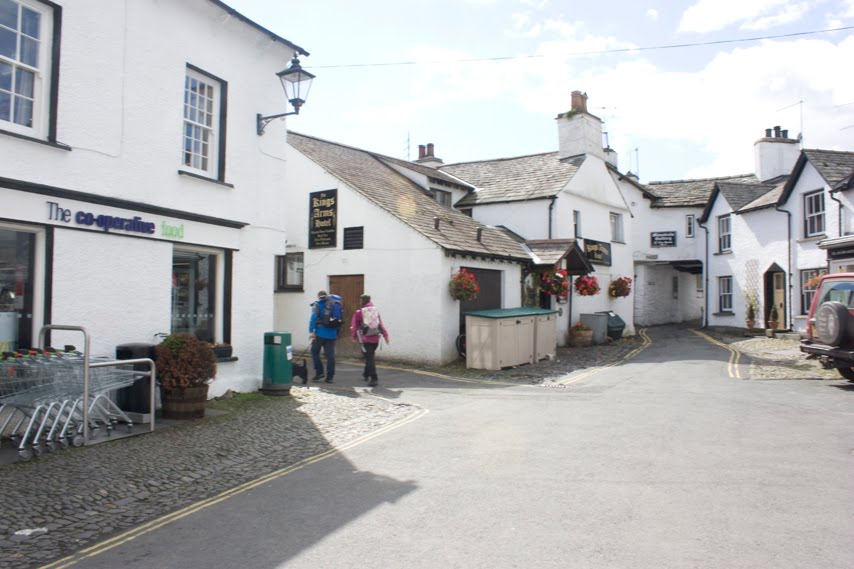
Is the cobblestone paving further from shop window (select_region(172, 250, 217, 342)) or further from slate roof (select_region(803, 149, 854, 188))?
slate roof (select_region(803, 149, 854, 188))

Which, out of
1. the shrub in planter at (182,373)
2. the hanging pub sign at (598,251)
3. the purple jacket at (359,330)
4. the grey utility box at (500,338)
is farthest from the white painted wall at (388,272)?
the shrub in planter at (182,373)

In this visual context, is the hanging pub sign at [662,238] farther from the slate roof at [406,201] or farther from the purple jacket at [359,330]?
the purple jacket at [359,330]

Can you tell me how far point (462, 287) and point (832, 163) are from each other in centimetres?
1569


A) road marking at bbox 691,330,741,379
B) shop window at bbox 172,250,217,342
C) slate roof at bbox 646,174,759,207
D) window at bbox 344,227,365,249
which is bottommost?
Answer: road marking at bbox 691,330,741,379

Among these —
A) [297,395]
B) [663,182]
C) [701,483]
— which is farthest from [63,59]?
[663,182]

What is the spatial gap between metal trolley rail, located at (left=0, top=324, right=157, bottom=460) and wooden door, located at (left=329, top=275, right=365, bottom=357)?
10439 millimetres

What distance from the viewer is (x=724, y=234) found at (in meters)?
29.4

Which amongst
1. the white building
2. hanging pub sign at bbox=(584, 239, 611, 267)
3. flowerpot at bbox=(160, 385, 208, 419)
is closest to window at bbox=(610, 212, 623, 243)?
hanging pub sign at bbox=(584, 239, 611, 267)

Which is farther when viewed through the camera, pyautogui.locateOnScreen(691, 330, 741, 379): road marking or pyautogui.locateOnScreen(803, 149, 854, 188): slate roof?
pyautogui.locateOnScreen(803, 149, 854, 188): slate roof

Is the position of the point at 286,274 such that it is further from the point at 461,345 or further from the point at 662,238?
the point at 662,238

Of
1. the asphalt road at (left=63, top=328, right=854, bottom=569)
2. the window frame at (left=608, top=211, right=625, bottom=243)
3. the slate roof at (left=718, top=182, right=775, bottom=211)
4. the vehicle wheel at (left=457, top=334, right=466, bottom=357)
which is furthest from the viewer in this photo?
the slate roof at (left=718, top=182, right=775, bottom=211)

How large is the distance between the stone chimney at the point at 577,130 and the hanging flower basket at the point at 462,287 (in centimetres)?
1062

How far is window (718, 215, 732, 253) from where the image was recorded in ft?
95.3

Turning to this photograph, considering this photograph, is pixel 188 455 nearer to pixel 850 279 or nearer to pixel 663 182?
pixel 850 279
